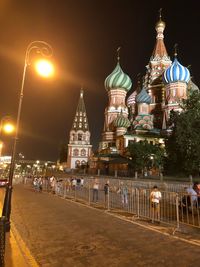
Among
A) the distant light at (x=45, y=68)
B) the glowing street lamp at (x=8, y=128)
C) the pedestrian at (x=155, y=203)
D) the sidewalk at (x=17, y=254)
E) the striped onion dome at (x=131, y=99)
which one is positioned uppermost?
the striped onion dome at (x=131, y=99)

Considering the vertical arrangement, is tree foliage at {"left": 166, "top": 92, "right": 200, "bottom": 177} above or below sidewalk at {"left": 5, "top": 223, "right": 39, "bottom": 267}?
above

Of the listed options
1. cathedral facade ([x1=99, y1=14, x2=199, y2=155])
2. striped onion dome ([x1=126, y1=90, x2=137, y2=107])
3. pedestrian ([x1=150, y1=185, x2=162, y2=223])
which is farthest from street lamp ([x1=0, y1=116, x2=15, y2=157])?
striped onion dome ([x1=126, y1=90, x2=137, y2=107])

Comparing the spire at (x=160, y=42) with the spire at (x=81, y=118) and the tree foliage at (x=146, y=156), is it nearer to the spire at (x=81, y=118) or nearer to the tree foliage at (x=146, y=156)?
the spire at (x=81, y=118)

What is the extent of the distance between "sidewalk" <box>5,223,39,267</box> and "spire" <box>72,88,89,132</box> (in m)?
69.7

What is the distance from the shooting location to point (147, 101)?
176 ft

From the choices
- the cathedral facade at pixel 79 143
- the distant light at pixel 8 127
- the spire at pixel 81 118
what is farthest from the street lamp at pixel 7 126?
the spire at pixel 81 118

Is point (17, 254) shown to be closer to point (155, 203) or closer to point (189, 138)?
point (155, 203)

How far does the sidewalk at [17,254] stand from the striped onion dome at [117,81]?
179 ft

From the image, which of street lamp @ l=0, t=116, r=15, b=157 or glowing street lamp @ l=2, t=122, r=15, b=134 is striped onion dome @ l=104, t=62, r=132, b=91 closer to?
street lamp @ l=0, t=116, r=15, b=157

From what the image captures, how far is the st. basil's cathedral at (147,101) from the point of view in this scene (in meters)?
47.6

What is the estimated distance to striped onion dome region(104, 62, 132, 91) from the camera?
58.8 m

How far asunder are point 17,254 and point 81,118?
7451cm

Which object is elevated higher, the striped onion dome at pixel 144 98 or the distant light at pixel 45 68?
the striped onion dome at pixel 144 98

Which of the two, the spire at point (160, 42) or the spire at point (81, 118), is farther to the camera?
the spire at point (81, 118)
